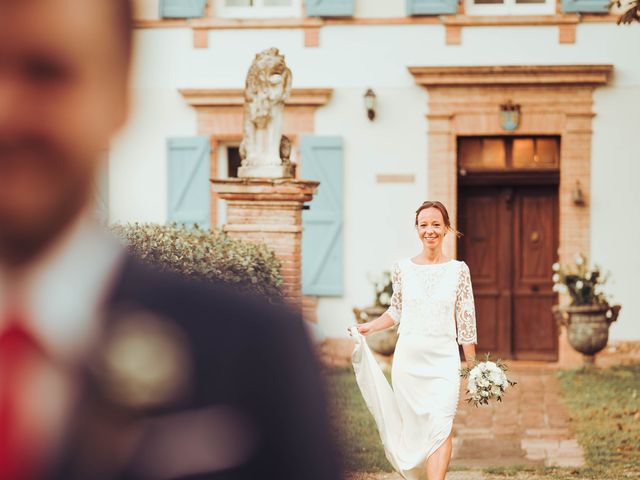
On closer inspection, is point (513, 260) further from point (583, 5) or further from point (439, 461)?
point (439, 461)

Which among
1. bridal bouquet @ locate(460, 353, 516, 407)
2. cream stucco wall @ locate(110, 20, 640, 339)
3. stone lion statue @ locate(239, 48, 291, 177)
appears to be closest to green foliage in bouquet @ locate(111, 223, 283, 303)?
stone lion statue @ locate(239, 48, 291, 177)

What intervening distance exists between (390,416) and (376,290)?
20.6 feet

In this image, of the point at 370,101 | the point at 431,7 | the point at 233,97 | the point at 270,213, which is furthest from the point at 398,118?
the point at 270,213

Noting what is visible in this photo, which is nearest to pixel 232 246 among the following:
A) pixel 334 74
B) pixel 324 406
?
pixel 334 74

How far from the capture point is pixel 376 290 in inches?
537

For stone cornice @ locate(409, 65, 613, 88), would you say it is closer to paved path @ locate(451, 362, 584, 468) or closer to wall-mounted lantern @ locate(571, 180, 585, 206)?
wall-mounted lantern @ locate(571, 180, 585, 206)

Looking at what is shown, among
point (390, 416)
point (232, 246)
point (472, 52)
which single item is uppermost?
point (472, 52)

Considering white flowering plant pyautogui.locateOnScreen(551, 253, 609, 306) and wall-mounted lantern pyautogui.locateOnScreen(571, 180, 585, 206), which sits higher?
wall-mounted lantern pyautogui.locateOnScreen(571, 180, 585, 206)

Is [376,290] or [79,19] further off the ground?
[79,19]

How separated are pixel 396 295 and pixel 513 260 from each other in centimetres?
749

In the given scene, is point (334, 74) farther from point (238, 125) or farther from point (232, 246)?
point (232, 246)

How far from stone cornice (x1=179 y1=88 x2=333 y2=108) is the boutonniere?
13505mm

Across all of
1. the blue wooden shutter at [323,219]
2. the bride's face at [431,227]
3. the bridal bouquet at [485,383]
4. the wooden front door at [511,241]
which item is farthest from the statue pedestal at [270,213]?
the wooden front door at [511,241]

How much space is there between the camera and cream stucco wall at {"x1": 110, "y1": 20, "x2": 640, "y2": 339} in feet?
46.1
